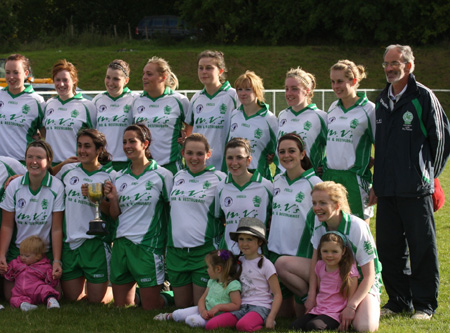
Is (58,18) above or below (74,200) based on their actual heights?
above

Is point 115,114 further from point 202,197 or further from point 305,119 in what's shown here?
point 305,119

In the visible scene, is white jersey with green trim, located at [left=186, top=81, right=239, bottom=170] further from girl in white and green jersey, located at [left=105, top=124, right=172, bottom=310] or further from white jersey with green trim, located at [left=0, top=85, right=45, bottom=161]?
white jersey with green trim, located at [left=0, top=85, right=45, bottom=161]

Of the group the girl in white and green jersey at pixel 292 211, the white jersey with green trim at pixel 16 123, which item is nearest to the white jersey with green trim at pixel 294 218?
the girl in white and green jersey at pixel 292 211

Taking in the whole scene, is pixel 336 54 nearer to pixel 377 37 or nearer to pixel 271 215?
pixel 377 37

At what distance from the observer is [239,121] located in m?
6.63

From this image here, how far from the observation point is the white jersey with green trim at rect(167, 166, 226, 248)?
231 inches

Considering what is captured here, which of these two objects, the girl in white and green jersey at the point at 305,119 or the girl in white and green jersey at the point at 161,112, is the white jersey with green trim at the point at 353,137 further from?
the girl in white and green jersey at the point at 161,112

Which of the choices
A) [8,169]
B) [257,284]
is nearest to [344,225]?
[257,284]

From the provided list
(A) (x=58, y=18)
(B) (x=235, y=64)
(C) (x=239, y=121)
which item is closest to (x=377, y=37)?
(B) (x=235, y=64)

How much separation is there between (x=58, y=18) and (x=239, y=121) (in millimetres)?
38556

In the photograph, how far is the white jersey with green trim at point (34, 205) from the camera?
616 cm

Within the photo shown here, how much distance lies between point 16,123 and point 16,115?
85 mm

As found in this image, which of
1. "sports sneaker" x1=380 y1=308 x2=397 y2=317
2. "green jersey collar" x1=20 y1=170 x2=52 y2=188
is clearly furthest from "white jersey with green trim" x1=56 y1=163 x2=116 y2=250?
"sports sneaker" x1=380 y1=308 x2=397 y2=317

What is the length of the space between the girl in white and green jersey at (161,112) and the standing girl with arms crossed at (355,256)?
2212mm
